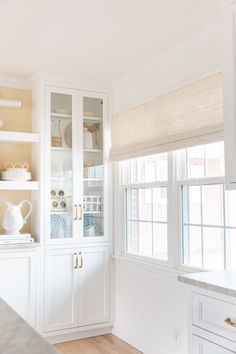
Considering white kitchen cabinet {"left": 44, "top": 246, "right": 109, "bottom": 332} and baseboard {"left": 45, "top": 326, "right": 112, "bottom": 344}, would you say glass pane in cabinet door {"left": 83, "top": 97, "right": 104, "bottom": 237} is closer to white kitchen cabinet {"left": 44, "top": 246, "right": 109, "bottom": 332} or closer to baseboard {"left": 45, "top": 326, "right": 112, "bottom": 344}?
white kitchen cabinet {"left": 44, "top": 246, "right": 109, "bottom": 332}

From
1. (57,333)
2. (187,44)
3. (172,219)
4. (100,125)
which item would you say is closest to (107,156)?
(100,125)

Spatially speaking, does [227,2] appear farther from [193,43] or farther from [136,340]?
[136,340]

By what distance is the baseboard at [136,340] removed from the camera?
139 inches

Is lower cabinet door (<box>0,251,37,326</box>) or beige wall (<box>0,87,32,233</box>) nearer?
lower cabinet door (<box>0,251,37,326</box>)

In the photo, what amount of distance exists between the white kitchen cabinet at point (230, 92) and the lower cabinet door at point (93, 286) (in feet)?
6.88

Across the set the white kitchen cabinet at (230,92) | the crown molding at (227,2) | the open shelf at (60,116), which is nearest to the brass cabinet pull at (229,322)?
the white kitchen cabinet at (230,92)

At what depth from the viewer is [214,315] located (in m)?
2.11

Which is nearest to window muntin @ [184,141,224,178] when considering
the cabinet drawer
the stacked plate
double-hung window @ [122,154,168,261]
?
double-hung window @ [122,154,168,261]

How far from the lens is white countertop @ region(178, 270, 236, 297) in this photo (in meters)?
2.02

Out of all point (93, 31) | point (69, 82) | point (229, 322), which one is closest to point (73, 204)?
point (69, 82)

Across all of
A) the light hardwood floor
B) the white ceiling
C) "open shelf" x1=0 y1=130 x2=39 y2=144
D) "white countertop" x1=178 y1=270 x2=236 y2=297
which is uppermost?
the white ceiling

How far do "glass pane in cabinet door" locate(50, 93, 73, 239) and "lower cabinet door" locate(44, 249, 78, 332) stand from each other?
21 cm

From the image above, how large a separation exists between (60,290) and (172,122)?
6.24 feet

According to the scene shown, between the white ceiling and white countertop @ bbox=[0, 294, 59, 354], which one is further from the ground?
the white ceiling
